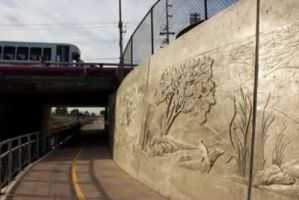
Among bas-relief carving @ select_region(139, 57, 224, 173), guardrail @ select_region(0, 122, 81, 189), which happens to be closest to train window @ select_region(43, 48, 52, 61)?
guardrail @ select_region(0, 122, 81, 189)

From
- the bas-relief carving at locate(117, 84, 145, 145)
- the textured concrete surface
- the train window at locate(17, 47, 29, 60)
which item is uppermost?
the train window at locate(17, 47, 29, 60)

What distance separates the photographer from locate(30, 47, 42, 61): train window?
38.1 m

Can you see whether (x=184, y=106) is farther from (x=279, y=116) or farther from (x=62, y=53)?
(x=62, y=53)

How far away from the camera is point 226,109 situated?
8445 millimetres

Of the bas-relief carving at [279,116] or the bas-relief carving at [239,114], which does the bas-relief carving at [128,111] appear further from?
the bas-relief carving at [279,116]

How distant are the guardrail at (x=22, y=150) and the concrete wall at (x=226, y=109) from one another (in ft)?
11.7

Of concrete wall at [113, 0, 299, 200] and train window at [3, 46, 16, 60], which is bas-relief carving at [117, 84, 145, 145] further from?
train window at [3, 46, 16, 60]

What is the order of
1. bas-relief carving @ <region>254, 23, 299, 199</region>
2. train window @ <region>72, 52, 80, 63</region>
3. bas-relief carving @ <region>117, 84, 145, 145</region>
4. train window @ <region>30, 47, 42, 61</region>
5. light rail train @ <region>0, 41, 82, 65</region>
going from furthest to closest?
train window @ <region>72, 52, 80, 63</region>, train window @ <region>30, 47, 42, 61</region>, light rail train @ <region>0, 41, 82, 65</region>, bas-relief carving @ <region>117, 84, 145, 145</region>, bas-relief carving @ <region>254, 23, 299, 199</region>

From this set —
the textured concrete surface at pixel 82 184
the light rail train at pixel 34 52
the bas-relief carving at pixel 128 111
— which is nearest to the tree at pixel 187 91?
the textured concrete surface at pixel 82 184

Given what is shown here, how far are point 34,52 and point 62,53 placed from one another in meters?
2.00

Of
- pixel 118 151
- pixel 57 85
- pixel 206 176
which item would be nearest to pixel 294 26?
pixel 206 176

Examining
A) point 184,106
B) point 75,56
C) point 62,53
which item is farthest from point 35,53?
point 184,106

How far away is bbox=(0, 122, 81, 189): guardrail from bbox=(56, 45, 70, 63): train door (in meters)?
5.34

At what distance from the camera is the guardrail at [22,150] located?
13730 mm
